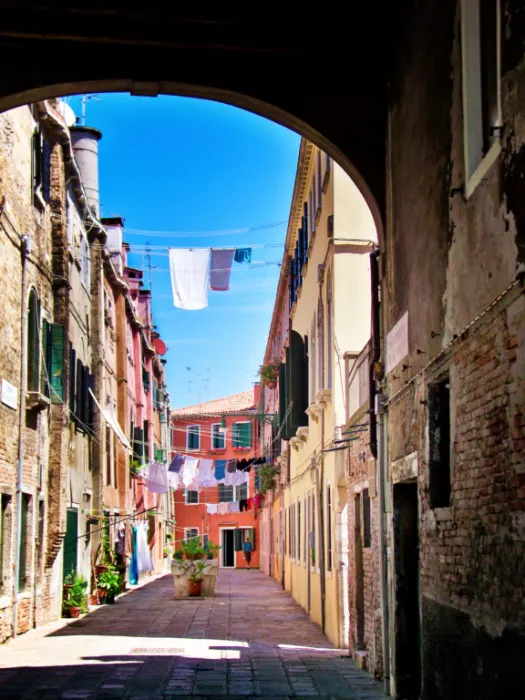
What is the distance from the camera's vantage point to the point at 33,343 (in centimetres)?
1783

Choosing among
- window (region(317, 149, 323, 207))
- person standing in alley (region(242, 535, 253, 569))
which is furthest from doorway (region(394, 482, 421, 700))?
person standing in alley (region(242, 535, 253, 569))

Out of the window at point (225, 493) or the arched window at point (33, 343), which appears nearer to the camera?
the arched window at point (33, 343)

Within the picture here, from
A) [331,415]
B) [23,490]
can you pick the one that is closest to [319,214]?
[331,415]

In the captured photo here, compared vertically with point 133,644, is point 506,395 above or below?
above

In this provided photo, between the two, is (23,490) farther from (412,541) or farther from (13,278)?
(412,541)

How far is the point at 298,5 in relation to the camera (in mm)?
9180

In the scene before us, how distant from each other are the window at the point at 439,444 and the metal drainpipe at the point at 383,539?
224 cm

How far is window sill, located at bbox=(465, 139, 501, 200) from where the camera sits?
641cm

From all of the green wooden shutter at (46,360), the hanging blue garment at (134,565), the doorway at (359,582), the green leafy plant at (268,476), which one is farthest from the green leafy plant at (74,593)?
the green leafy plant at (268,476)

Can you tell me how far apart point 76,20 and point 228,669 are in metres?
7.60

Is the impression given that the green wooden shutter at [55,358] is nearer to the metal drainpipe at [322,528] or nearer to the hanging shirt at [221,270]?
the hanging shirt at [221,270]

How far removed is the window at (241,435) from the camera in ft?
206

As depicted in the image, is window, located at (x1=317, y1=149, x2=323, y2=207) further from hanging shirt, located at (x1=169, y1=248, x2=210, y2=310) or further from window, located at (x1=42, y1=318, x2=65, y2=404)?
window, located at (x1=42, y1=318, x2=65, y2=404)

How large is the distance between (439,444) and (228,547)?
173ft
